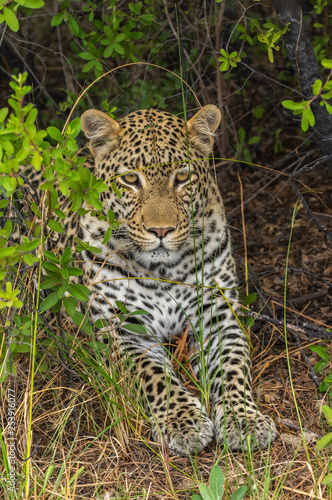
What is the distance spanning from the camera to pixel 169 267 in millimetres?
4598

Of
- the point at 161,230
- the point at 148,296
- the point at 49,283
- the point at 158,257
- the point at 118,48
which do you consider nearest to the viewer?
the point at 49,283

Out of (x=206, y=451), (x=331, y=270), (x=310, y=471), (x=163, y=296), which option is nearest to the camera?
(x=310, y=471)

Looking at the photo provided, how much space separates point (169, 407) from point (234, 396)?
425 millimetres

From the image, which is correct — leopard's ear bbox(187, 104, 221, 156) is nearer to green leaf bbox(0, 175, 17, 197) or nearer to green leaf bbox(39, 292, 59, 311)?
green leaf bbox(39, 292, 59, 311)

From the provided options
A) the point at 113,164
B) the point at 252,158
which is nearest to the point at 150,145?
the point at 113,164

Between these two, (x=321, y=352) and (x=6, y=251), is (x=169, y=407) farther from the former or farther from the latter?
(x=6, y=251)

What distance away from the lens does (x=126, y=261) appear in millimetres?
4445

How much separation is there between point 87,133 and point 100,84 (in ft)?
11.1

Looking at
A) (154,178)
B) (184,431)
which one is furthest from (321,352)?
(154,178)

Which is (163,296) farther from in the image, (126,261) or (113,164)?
(113,164)

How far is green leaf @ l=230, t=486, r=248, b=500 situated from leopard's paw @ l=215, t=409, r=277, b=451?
416 millimetres

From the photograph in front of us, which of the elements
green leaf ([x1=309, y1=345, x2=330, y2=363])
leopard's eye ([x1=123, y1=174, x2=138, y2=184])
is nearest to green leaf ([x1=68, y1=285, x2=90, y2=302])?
leopard's eye ([x1=123, y1=174, x2=138, y2=184])

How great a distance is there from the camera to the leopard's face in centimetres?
418

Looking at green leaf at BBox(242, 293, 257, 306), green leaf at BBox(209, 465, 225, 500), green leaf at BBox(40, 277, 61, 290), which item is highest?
green leaf at BBox(40, 277, 61, 290)
